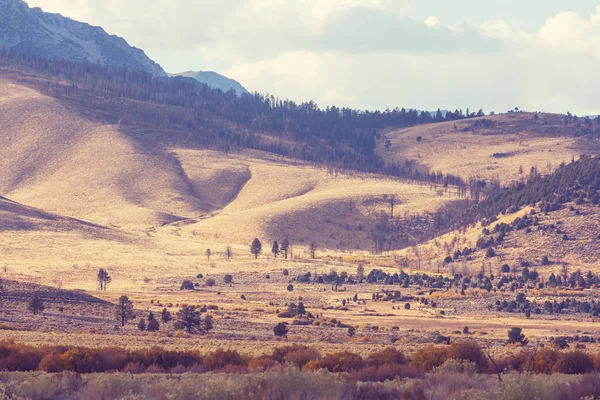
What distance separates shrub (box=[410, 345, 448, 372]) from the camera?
1256 inches

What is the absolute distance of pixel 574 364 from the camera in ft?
105

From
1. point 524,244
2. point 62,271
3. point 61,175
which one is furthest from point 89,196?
point 524,244

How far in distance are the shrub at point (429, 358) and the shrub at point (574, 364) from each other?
3.89 metres

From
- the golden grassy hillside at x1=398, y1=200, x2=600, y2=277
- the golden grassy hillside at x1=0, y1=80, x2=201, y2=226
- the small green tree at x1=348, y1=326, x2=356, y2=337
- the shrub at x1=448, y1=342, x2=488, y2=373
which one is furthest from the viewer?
the golden grassy hillside at x1=0, y1=80, x2=201, y2=226

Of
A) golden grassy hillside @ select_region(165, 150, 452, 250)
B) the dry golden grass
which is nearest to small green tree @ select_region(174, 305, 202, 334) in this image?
the dry golden grass

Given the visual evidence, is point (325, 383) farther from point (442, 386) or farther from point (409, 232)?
point (409, 232)

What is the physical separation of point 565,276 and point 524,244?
17.2m

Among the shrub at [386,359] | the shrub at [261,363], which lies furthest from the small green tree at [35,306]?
the shrub at [386,359]

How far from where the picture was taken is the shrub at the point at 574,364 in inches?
1256

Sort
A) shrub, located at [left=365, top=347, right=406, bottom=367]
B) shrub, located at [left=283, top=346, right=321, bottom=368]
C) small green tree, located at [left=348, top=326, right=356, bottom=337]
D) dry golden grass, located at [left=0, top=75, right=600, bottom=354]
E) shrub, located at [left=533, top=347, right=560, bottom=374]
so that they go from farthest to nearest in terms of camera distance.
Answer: dry golden grass, located at [left=0, top=75, right=600, bottom=354] < small green tree, located at [left=348, top=326, right=356, bottom=337] < shrub, located at [left=533, top=347, right=560, bottom=374] < shrub, located at [left=365, top=347, right=406, bottom=367] < shrub, located at [left=283, top=346, right=321, bottom=368]

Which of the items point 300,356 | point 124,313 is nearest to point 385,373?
point 300,356

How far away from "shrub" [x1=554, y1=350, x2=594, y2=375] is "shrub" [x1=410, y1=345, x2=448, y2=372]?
12.8ft

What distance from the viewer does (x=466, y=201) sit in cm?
17112

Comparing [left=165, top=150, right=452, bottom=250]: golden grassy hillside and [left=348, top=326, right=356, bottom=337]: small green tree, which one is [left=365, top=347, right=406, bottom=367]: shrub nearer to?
[left=348, top=326, right=356, bottom=337]: small green tree
